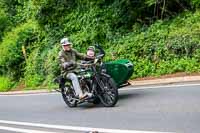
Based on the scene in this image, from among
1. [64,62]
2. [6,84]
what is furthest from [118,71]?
[6,84]

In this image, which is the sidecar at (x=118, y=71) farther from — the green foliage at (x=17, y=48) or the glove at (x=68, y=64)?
the green foliage at (x=17, y=48)

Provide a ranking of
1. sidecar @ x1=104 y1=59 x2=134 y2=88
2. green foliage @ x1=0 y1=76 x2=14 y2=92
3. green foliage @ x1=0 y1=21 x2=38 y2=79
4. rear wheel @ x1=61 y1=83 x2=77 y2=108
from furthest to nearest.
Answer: green foliage @ x1=0 y1=21 x2=38 y2=79
green foliage @ x1=0 y1=76 x2=14 y2=92
rear wheel @ x1=61 y1=83 x2=77 y2=108
sidecar @ x1=104 y1=59 x2=134 y2=88

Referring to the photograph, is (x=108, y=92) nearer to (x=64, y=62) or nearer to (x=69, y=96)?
(x=64, y=62)

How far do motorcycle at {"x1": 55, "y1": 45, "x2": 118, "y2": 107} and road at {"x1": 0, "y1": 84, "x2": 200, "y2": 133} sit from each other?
237 mm

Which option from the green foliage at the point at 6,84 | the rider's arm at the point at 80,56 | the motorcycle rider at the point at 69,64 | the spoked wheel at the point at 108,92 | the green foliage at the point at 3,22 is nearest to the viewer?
the spoked wheel at the point at 108,92

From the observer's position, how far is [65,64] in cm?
1248

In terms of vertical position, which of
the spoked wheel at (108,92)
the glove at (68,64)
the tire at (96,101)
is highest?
the glove at (68,64)

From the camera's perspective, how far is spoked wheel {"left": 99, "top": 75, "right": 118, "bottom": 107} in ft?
38.1

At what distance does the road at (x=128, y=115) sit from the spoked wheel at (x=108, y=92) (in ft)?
0.64

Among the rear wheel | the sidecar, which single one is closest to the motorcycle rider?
the rear wheel

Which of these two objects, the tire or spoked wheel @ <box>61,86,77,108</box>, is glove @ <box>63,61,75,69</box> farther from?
the tire

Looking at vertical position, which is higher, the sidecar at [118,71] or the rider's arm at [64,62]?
the rider's arm at [64,62]

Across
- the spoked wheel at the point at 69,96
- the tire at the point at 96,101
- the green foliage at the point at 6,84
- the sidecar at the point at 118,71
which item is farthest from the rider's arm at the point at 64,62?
the green foliage at the point at 6,84

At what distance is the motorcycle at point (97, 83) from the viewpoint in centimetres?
1172
